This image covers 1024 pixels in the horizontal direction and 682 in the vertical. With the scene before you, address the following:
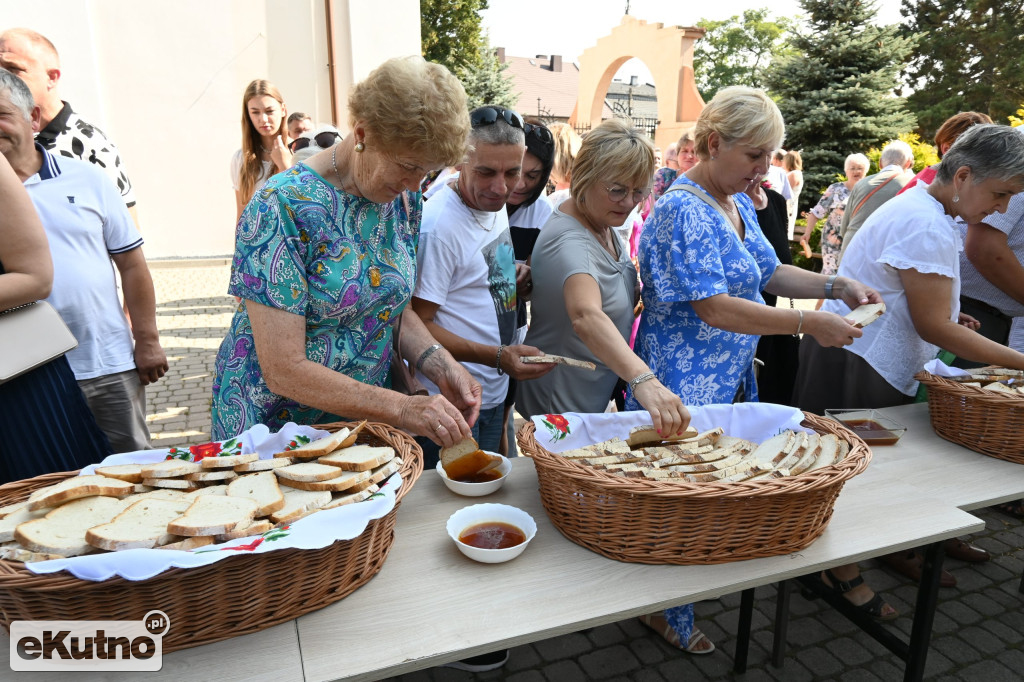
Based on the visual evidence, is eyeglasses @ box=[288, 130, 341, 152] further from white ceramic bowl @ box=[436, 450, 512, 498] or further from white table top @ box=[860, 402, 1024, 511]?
white table top @ box=[860, 402, 1024, 511]

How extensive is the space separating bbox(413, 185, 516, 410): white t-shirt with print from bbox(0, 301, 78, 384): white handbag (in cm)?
106

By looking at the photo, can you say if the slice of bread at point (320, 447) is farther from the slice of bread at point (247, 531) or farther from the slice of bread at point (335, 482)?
the slice of bread at point (247, 531)

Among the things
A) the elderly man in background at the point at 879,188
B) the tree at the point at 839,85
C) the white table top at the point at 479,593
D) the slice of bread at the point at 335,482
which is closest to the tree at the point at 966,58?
the tree at the point at 839,85

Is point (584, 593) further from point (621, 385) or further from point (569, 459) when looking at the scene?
point (621, 385)

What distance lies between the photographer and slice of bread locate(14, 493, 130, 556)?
1.18 metres

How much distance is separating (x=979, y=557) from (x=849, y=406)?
126cm

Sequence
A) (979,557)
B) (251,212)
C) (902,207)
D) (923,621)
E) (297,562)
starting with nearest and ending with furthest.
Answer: (297,562) → (251,212) → (923,621) → (902,207) → (979,557)

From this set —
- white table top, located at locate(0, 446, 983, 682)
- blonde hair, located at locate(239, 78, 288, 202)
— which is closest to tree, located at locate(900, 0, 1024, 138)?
blonde hair, located at locate(239, 78, 288, 202)

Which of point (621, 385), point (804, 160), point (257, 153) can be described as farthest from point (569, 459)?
point (804, 160)

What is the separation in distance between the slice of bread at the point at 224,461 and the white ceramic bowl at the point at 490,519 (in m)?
0.53

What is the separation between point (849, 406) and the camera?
9.21 feet

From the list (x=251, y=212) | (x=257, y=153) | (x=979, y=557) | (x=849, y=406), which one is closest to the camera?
(x=251, y=212)

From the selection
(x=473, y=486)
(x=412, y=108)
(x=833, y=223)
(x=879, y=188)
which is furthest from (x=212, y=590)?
(x=833, y=223)

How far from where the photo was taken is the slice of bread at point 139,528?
1.20m
